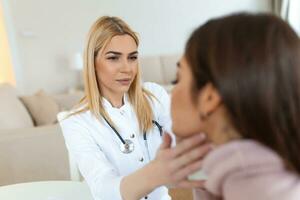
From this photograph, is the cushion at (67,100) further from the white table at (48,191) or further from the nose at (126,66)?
the nose at (126,66)

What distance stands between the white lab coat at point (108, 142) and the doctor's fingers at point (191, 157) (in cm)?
35

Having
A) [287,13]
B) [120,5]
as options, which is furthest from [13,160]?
[287,13]

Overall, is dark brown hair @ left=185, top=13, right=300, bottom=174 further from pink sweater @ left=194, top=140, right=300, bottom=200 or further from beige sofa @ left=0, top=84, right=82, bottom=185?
beige sofa @ left=0, top=84, right=82, bottom=185

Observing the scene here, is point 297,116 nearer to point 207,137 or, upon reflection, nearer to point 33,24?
point 207,137

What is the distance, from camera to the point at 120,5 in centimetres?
534

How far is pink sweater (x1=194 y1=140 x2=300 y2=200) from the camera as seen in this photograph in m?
0.53

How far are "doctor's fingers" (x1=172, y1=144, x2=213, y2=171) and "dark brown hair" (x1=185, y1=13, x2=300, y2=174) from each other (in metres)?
0.08

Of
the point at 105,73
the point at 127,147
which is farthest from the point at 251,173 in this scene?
the point at 105,73

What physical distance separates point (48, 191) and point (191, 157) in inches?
35.6

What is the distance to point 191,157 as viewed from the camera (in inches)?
25.4

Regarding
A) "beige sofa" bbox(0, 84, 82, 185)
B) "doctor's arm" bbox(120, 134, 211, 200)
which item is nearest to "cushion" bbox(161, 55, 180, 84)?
"beige sofa" bbox(0, 84, 82, 185)

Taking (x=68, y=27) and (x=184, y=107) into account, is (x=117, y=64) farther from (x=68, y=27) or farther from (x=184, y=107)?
(x=68, y=27)

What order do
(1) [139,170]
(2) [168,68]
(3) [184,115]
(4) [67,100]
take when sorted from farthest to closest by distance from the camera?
(2) [168,68] → (4) [67,100] → (1) [139,170] → (3) [184,115]

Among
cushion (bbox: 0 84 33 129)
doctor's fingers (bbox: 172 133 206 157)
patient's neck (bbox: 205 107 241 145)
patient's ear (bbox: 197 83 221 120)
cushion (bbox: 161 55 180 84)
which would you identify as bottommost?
cushion (bbox: 161 55 180 84)
